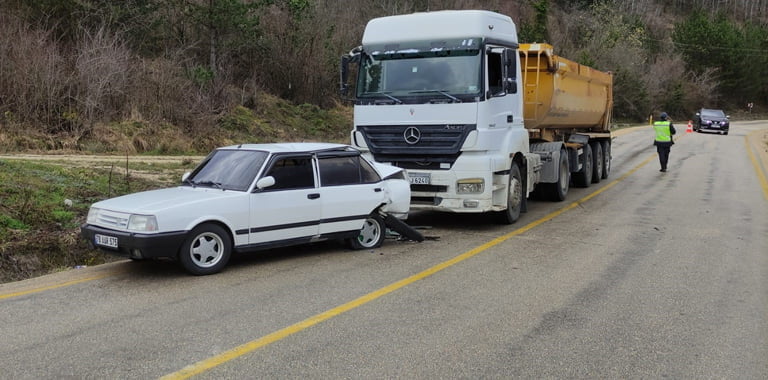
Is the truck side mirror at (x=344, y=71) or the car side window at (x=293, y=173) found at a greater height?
the truck side mirror at (x=344, y=71)

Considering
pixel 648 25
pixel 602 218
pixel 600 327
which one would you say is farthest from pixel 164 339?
pixel 648 25

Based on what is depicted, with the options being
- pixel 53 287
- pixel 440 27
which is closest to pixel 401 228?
pixel 440 27

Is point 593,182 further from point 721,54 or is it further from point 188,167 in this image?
point 721,54

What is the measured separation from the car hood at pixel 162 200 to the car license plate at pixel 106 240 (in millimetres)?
316

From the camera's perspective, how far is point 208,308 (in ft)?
19.9

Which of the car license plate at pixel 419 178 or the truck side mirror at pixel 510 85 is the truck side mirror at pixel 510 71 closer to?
the truck side mirror at pixel 510 85

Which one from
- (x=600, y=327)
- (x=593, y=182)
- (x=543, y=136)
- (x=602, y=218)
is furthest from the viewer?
(x=593, y=182)

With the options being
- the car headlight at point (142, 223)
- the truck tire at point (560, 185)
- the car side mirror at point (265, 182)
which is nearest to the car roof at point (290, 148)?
the car side mirror at point (265, 182)

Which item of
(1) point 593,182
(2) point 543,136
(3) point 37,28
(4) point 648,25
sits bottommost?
(1) point 593,182

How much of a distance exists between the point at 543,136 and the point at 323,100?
65.9 feet

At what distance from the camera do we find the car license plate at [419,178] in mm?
10344

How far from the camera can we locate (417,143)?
407 inches

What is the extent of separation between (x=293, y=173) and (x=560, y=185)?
302 inches

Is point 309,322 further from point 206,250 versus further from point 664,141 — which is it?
point 664,141
